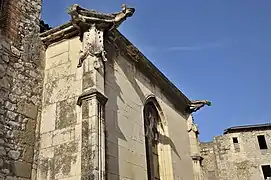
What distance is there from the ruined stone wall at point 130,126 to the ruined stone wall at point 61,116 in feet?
1.94

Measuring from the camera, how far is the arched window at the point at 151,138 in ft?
24.5

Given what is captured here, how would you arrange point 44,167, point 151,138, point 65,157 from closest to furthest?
1. point 65,157
2. point 44,167
3. point 151,138

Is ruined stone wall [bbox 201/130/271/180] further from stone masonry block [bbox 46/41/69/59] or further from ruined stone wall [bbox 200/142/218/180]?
stone masonry block [bbox 46/41/69/59]

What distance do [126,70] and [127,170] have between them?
2.30m

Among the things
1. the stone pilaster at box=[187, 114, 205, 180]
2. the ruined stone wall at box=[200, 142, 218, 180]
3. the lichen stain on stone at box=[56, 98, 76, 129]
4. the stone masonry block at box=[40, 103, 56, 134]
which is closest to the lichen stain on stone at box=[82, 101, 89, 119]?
the lichen stain on stone at box=[56, 98, 76, 129]

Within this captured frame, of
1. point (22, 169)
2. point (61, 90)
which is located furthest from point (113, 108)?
point (22, 169)

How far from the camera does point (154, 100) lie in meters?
8.43

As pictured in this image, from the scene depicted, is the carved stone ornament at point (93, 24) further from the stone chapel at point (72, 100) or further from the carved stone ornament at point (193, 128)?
the carved stone ornament at point (193, 128)

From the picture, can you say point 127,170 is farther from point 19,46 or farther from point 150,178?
point 19,46

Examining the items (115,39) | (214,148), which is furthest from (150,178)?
(214,148)

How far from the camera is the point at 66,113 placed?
5770mm

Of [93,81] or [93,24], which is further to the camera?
[93,24]

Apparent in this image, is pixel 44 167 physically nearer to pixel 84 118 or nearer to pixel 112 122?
pixel 84 118

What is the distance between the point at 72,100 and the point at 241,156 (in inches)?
852
